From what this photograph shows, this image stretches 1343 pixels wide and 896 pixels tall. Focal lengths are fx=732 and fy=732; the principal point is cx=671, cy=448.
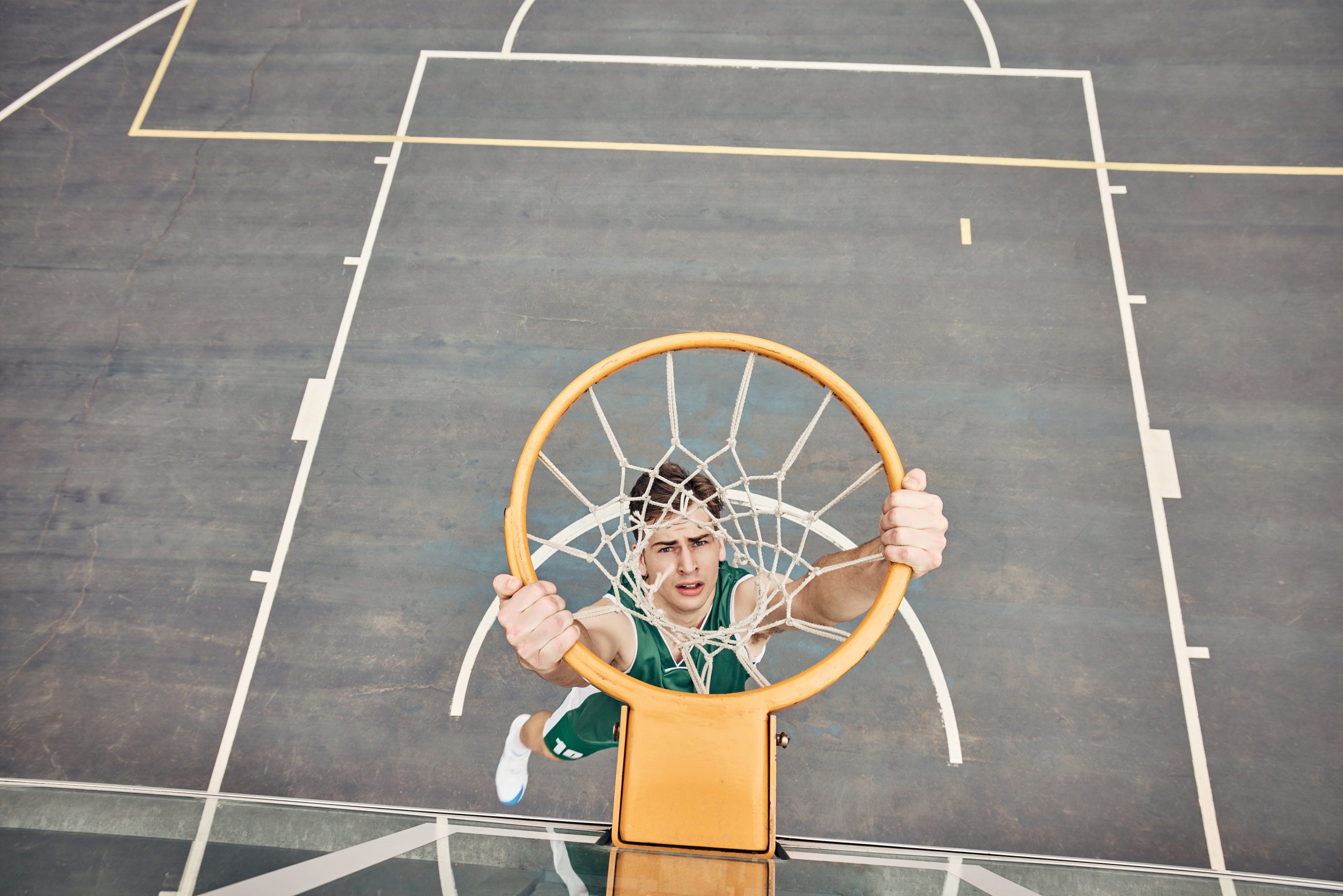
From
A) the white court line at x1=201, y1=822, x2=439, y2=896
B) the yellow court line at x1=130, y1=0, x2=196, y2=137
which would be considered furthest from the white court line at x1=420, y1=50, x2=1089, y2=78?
Answer: the white court line at x1=201, y1=822, x2=439, y2=896

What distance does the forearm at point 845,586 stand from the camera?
2.61 metres

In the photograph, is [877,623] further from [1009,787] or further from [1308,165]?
[1308,165]

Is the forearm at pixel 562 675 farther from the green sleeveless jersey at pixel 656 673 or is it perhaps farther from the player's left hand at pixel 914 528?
the player's left hand at pixel 914 528

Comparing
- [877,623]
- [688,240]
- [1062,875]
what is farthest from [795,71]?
[1062,875]

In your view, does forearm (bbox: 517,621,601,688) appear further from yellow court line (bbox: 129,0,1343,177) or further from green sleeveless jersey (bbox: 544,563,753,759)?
yellow court line (bbox: 129,0,1343,177)

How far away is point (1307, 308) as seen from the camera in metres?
4.92

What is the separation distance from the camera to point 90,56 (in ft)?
20.9

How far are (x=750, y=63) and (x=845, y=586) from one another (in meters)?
4.94

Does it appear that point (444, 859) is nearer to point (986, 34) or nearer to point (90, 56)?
point (986, 34)

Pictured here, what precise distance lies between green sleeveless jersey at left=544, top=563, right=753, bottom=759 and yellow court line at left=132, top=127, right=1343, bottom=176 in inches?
144

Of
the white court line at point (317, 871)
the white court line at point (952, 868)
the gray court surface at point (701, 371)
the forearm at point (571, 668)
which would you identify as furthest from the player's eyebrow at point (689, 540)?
the gray court surface at point (701, 371)

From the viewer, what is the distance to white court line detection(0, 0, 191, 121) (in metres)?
6.16

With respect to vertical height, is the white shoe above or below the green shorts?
below

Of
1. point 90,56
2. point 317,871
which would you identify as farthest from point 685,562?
point 90,56
